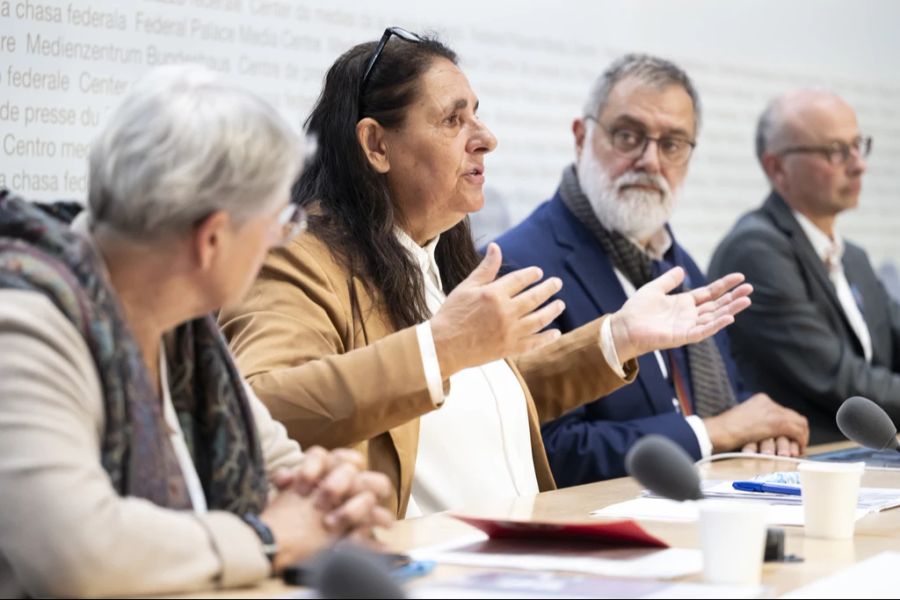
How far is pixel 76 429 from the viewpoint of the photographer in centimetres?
151

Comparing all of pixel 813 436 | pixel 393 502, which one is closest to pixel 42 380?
pixel 393 502

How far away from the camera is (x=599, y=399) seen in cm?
350

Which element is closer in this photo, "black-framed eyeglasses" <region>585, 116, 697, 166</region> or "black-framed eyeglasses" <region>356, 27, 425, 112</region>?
"black-framed eyeglasses" <region>356, 27, 425, 112</region>

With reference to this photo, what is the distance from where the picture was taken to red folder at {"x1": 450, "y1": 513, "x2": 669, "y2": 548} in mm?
1772

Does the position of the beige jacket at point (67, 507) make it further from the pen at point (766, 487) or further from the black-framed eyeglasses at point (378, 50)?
the black-framed eyeglasses at point (378, 50)

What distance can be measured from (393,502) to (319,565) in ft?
3.66

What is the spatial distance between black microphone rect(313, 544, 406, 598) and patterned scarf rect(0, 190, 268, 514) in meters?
0.32

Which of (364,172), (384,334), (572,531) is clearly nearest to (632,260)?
(364,172)

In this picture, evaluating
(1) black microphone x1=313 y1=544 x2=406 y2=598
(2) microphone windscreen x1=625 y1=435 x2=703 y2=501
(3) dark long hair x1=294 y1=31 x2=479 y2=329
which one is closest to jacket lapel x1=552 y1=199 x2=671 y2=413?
(3) dark long hair x1=294 y1=31 x2=479 y2=329

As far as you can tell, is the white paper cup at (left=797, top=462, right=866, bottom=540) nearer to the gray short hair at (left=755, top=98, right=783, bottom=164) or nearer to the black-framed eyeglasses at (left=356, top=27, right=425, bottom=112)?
the black-framed eyeglasses at (left=356, top=27, right=425, bottom=112)

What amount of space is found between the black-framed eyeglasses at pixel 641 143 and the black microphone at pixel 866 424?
5.94 feet

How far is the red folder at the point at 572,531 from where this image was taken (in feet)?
5.82

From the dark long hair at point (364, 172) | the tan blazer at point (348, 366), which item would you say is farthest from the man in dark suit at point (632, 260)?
the dark long hair at point (364, 172)

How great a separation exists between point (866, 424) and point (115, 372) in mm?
1347
